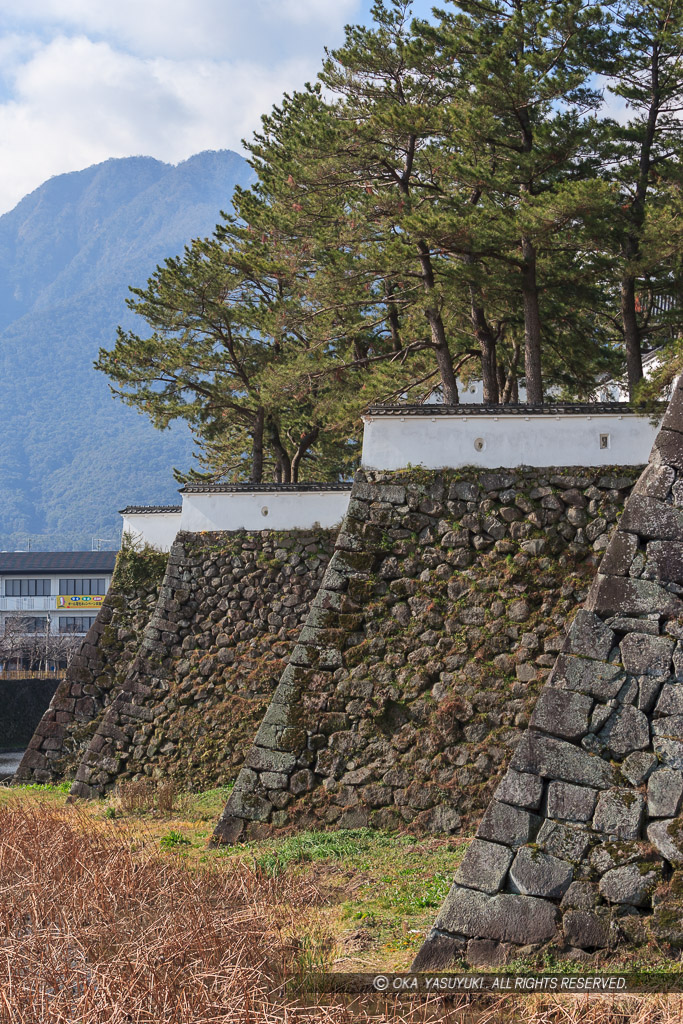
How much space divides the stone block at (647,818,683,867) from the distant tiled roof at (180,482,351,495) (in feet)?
33.6

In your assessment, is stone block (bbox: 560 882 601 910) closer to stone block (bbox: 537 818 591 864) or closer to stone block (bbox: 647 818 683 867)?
stone block (bbox: 537 818 591 864)

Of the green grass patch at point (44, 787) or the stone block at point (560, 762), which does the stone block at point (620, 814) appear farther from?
the green grass patch at point (44, 787)

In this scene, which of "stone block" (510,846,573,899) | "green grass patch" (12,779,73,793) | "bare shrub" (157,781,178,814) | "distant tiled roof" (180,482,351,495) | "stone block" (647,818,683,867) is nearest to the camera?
"stone block" (647,818,683,867)

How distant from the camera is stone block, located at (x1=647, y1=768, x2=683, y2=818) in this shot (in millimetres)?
5535

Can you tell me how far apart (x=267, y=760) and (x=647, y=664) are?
611cm

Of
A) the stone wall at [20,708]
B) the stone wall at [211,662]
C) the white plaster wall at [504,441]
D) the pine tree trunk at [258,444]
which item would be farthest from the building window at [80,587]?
the white plaster wall at [504,441]

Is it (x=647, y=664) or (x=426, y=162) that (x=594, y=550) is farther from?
(x=426, y=162)

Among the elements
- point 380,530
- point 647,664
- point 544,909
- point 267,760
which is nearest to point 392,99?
point 380,530

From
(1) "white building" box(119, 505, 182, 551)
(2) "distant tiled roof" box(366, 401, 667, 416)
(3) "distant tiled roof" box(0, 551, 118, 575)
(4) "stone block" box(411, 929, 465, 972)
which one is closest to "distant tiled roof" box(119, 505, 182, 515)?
(1) "white building" box(119, 505, 182, 551)

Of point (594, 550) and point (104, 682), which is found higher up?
point (594, 550)

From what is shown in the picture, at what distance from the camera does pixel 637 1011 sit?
4.96 m

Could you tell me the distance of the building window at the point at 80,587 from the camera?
58.9m

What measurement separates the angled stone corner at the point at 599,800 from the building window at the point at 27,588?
185 feet

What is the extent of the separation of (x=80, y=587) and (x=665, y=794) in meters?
56.5
